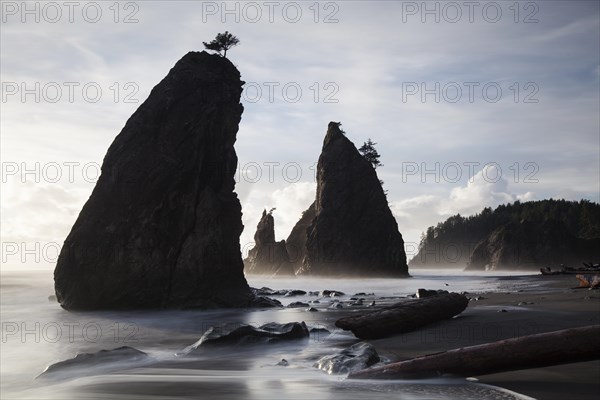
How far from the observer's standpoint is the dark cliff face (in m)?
23.5

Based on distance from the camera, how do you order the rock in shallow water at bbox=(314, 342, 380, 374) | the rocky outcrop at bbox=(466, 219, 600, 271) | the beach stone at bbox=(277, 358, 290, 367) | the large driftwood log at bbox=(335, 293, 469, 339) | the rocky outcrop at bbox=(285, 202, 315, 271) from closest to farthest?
1. the rock in shallow water at bbox=(314, 342, 380, 374)
2. the beach stone at bbox=(277, 358, 290, 367)
3. the large driftwood log at bbox=(335, 293, 469, 339)
4. the rocky outcrop at bbox=(285, 202, 315, 271)
5. the rocky outcrop at bbox=(466, 219, 600, 271)

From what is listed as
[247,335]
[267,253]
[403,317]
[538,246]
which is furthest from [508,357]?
[538,246]

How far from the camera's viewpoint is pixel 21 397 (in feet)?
22.6

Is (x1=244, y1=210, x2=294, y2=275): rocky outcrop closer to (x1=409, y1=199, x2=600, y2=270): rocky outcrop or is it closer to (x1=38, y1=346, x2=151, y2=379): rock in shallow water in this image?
(x1=409, y1=199, x2=600, y2=270): rocky outcrop

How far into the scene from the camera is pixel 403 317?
10.9m

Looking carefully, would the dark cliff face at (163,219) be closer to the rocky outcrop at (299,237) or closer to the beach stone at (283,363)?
the beach stone at (283,363)

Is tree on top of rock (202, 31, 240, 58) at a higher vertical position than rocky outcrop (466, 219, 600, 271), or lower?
higher

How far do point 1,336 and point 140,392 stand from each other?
1159cm

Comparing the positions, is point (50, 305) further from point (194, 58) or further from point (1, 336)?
point (194, 58)

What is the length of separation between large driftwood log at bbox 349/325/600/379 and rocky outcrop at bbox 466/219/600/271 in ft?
354

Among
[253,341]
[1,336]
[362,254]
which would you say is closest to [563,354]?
[253,341]

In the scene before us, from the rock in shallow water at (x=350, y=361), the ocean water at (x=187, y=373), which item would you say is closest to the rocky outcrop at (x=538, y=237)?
the ocean water at (x=187, y=373)

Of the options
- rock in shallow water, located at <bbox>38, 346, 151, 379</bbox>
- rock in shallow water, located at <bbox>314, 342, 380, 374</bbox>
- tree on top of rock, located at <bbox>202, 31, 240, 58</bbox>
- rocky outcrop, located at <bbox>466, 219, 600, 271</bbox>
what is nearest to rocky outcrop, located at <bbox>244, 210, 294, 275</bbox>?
rocky outcrop, located at <bbox>466, 219, 600, 271</bbox>

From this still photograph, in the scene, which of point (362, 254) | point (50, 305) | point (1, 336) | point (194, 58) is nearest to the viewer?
point (1, 336)
